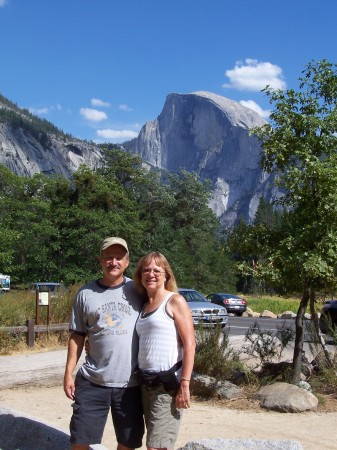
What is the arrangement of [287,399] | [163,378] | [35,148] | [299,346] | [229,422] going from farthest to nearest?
[35,148], [299,346], [287,399], [229,422], [163,378]

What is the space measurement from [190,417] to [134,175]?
39461mm

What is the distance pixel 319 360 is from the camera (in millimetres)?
9102

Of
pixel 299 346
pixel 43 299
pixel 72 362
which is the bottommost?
pixel 299 346

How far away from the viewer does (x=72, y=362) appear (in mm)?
3875

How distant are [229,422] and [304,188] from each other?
331 cm

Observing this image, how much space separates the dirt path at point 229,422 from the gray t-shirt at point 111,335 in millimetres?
2362

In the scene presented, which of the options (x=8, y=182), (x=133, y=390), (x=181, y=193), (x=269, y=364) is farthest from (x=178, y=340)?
(x=181, y=193)

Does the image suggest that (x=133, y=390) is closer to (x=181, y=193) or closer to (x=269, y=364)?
(x=269, y=364)

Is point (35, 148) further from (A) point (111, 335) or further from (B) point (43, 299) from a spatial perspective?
(A) point (111, 335)

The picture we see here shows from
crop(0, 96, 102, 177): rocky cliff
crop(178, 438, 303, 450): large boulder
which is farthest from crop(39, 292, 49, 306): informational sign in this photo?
crop(0, 96, 102, 177): rocky cliff

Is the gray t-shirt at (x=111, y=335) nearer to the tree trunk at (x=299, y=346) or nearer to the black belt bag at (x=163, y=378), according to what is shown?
the black belt bag at (x=163, y=378)

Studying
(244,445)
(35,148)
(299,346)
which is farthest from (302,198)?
(35,148)

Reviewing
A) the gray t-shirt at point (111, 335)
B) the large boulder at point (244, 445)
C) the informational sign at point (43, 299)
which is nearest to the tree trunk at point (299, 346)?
the large boulder at point (244, 445)

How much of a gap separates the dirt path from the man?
2.18 metres
